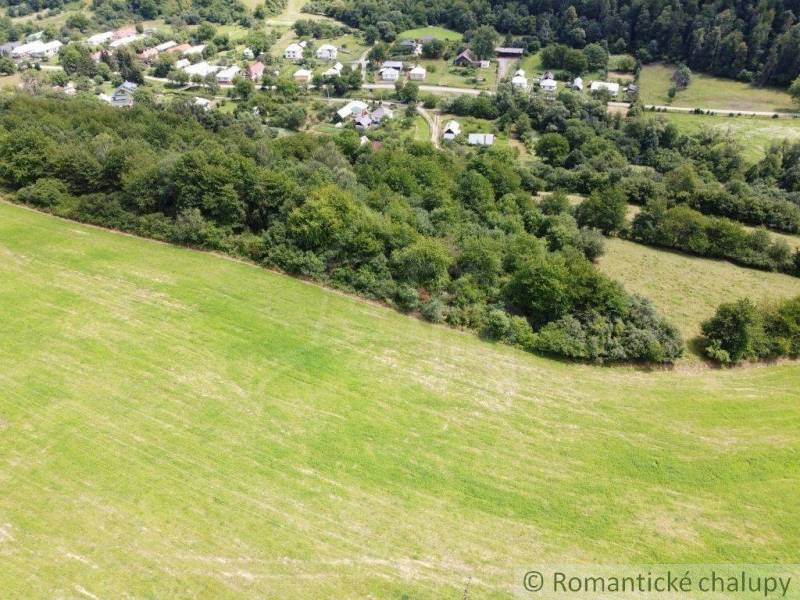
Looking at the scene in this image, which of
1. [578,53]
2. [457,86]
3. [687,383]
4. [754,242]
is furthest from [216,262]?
[578,53]

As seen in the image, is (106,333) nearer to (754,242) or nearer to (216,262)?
(216,262)

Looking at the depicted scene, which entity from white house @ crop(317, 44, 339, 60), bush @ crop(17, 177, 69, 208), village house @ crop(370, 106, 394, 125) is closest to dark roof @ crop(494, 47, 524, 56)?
white house @ crop(317, 44, 339, 60)

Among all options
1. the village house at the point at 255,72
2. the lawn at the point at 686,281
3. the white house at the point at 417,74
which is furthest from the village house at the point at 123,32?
the lawn at the point at 686,281

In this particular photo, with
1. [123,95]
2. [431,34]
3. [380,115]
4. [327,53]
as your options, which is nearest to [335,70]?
[327,53]

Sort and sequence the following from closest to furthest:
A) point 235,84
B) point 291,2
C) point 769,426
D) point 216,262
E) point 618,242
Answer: point 769,426 → point 216,262 → point 618,242 → point 235,84 → point 291,2

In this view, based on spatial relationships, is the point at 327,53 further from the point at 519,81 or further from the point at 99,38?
the point at 99,38

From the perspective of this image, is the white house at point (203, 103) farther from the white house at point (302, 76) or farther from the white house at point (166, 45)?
the white house at point (166, 45)
